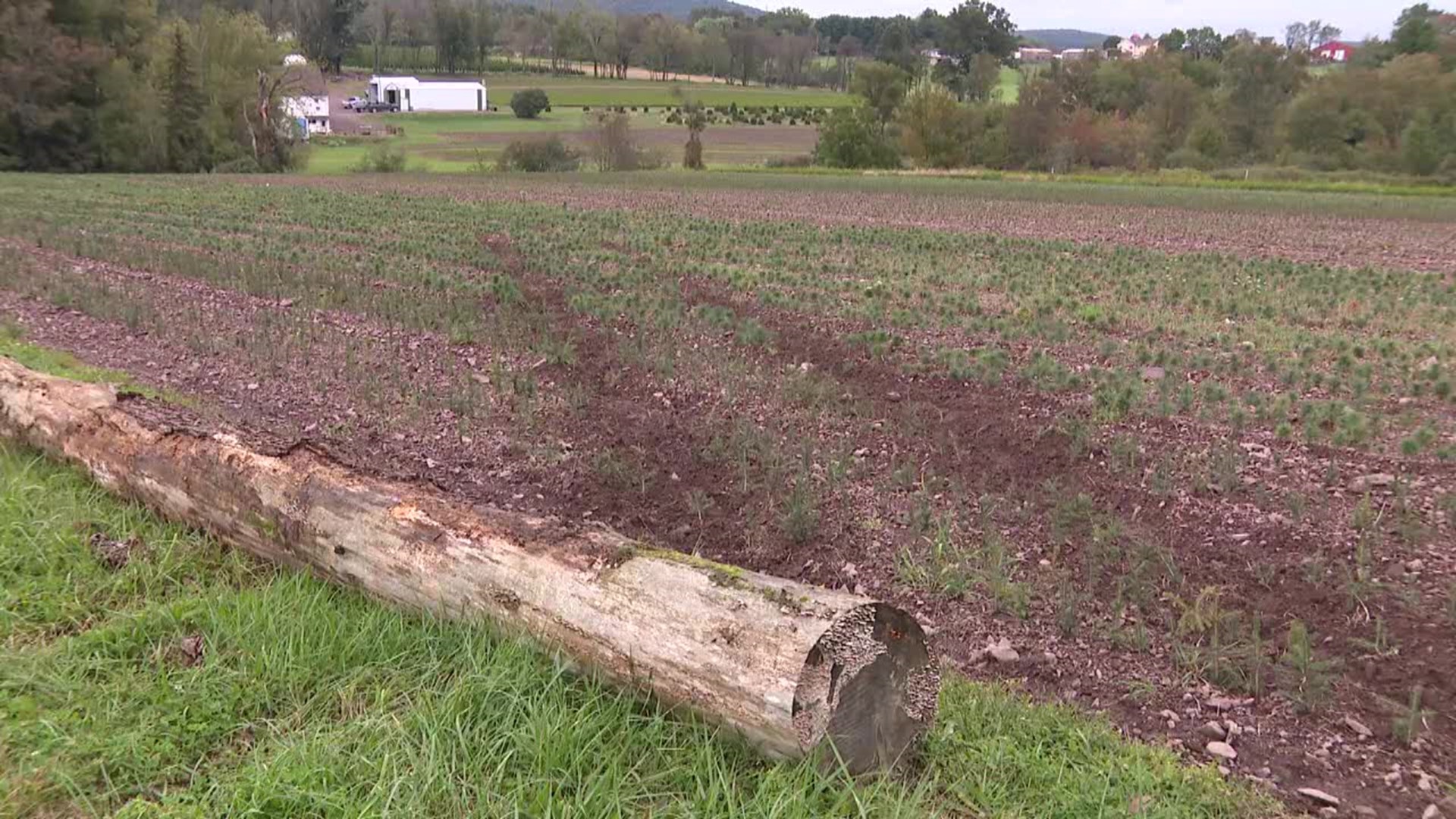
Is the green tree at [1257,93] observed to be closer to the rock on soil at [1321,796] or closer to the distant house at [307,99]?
the distant house at [307,99]

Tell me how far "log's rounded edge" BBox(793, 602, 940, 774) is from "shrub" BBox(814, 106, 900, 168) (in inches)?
2467

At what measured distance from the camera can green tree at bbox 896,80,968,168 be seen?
67.6 m

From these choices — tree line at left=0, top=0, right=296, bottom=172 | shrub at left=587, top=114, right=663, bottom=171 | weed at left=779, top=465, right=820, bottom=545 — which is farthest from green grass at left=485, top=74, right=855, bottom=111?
weed at left=779, top=465, right=820, bottom=545

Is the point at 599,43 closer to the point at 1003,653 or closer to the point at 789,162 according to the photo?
the point at 789,162

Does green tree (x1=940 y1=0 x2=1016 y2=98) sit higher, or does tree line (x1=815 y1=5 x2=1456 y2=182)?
green tree (x1=940 y1=0 x2=1016 y2=98)

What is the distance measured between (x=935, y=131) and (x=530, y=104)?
43825 millimetres

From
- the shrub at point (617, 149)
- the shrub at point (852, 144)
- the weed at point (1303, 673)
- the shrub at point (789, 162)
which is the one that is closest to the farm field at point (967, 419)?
the weed at point (1303, 673)

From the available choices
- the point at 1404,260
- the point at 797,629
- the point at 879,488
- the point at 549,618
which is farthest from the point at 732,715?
the point at 1404,260

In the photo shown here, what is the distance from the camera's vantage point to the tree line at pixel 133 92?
43000 mm

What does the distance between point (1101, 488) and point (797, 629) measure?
4.35 m

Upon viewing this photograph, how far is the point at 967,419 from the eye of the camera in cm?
798

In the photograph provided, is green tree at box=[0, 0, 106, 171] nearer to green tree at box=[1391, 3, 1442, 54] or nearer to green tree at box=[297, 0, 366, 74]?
green tree at box=[297, 0, 366, 74]

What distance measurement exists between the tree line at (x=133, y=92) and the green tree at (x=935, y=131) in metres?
41.7

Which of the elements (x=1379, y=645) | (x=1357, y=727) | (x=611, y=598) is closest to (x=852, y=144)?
(x=1379, y=645)
